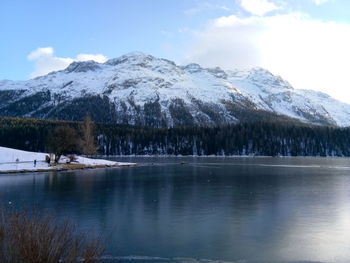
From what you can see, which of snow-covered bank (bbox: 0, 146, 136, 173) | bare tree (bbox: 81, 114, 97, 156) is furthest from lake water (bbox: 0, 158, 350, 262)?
bare tree (bbox: 81, 114, 97, 156)

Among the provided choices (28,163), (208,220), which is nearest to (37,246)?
(208,220)

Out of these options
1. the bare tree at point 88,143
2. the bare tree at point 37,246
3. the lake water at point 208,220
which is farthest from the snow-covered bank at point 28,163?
the bare tree at point 37,246

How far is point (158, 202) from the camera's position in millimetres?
39562

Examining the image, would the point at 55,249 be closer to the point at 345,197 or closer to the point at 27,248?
the point at 27,248

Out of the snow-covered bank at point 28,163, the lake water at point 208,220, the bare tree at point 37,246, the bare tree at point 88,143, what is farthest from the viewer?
the bare tree at point 88,143

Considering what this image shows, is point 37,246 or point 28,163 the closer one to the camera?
point 37,246

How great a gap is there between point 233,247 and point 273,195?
24.4m

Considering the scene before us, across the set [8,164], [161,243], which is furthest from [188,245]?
[8,164]

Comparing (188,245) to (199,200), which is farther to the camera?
(199,200)

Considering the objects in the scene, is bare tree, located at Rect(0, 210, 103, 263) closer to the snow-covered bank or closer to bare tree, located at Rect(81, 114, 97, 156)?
the snow-covered bank

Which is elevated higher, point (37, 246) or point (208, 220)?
point (37, 246)

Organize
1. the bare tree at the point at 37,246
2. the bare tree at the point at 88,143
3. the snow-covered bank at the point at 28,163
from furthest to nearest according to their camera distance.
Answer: the bare tree at the point at 88,143
the snow-covered bank at the point at 28,163
the bare tree at the point at 37,246

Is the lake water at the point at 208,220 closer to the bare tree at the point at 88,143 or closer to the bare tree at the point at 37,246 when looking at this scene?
the bare tree at the point at 37,246

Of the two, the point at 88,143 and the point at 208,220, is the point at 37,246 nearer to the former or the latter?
the point at 208,220
